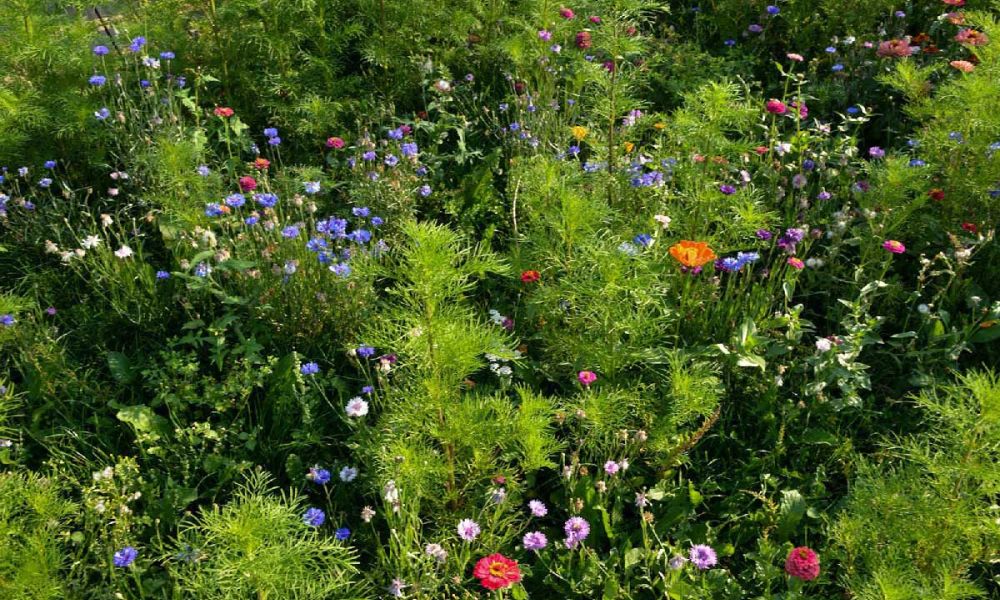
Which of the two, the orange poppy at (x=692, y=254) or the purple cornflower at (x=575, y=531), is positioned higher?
the orange poppy at (x=692, y=254)

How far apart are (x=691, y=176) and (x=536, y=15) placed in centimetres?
148

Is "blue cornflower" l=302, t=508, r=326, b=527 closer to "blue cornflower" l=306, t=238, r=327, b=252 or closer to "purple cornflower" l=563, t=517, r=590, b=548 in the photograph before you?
"purple cornflower" l=563, t=517, r=590, b=548

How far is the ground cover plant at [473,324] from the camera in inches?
81.4

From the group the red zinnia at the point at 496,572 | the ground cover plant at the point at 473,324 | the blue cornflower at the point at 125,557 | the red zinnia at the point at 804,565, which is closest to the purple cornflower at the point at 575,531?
the ground cover plant at the point at 473,324

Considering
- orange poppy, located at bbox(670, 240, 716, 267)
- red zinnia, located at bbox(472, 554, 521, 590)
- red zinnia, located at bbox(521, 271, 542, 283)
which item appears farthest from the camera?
red zinnia, located at bbox(521, 271, 542, 283)

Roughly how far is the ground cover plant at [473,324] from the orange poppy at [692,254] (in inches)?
0.7

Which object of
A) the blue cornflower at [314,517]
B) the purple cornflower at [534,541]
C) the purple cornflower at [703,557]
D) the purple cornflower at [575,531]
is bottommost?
the purple cornflower at [534,541]

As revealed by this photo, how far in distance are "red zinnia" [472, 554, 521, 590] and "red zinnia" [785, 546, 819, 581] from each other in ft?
2.13

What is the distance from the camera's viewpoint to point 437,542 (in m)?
2.21

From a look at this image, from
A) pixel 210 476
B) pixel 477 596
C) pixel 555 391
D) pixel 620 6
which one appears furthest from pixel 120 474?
pixel 620 6

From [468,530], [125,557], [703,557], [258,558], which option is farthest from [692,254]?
[125,557]

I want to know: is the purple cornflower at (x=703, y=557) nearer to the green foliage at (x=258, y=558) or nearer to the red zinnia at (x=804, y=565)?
the red zinnia at (x=804, y=565)

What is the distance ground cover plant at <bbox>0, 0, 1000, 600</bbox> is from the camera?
6.78 feet

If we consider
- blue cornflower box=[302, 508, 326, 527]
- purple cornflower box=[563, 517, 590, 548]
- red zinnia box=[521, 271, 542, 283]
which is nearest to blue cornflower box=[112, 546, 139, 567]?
blue cornflower box=[302, 508, 326, 527]
